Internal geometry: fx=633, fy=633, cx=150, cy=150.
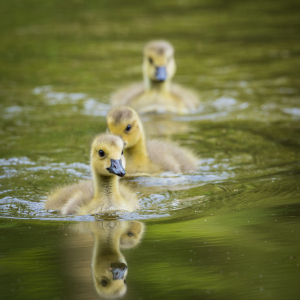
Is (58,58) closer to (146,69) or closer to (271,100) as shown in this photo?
(146,69)

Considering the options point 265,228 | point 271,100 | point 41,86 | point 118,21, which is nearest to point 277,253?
point 265,228

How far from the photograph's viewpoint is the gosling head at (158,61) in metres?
9.57

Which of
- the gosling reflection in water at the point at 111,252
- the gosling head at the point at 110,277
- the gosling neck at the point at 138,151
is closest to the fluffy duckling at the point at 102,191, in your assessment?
the gosling reflection in water at the point at 111,252

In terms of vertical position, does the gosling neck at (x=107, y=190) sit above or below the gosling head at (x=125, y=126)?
below

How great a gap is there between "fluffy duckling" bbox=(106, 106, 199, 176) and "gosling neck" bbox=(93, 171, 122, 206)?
111 cm

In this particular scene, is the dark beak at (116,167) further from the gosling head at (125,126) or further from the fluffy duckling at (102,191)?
the gosling head at (125,126)

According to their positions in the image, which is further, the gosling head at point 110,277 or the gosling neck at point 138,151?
the gosling neck at point 138,151

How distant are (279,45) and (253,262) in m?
9.87

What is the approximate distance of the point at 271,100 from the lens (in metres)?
9.80

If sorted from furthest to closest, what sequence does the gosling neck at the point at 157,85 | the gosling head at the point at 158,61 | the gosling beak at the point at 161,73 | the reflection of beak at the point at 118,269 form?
the gosling neck at the point at 157,85, the gosling head at the point at 158,61, the gosling beak at the point at 161,73, the reflection of beak at the point at 118,269

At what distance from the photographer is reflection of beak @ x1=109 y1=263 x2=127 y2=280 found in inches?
149

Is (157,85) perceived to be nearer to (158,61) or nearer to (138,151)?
(158,61)

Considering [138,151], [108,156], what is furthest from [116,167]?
[138,151]

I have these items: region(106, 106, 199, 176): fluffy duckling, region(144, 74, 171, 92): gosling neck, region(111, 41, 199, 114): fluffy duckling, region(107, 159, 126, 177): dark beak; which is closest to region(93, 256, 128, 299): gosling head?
region(107, 159, 126, 177): dark beak
